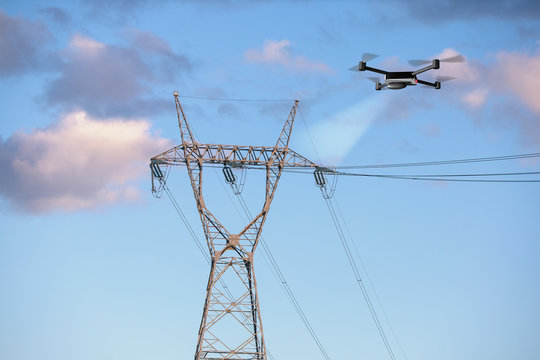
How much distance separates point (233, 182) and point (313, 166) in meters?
8.74

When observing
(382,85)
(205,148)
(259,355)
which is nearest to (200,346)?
(259,355)

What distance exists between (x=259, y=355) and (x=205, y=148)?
21.9m

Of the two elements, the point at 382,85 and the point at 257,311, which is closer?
the point at 382,85

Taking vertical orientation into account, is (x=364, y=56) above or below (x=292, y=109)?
below

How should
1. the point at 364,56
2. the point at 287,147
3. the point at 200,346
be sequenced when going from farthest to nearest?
1. the point at 287,147
2. the point at 200,346
3. the point at 364,56

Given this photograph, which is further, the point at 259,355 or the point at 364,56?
the point at 259,355

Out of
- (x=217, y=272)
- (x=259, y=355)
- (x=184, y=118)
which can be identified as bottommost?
(x=259, y=355)

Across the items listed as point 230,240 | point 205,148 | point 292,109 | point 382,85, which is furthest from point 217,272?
point 382,85

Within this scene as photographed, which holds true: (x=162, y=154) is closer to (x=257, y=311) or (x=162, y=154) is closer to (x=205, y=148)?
(x=205, y=148)

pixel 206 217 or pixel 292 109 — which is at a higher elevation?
pixel 292 109

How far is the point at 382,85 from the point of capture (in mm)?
76812

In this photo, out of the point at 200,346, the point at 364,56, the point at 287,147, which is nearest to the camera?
the point at 364,56

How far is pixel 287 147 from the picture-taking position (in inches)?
4279

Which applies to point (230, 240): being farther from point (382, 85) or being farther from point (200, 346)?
point (382, 85)
